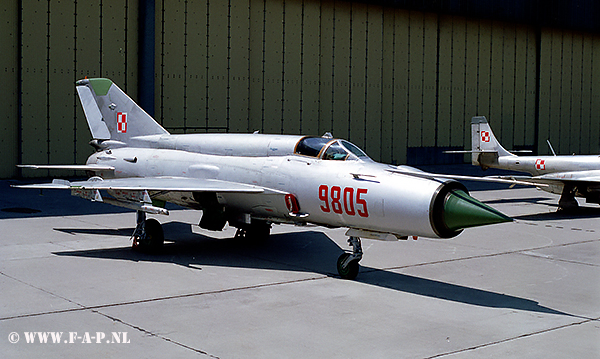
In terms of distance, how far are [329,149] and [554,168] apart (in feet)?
42.9

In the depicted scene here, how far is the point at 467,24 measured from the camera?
1463 inches

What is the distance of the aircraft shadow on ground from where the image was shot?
9.56 m

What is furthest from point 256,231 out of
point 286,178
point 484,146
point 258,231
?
point 484,146

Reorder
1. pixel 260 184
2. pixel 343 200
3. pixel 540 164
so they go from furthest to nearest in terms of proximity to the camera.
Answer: pixel 540 164 → pixel 260 184 → pixel 343 200

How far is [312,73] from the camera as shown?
31.0m

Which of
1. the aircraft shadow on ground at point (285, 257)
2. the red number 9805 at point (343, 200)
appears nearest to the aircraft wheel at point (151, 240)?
the aircraft shadow on ground at point (285, 257)

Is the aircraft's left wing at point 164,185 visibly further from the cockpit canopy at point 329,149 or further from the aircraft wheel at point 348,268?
the aircraft wheel at point 348,268

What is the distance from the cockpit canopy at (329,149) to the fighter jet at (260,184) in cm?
2

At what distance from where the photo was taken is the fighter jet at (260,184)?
955 centimetres

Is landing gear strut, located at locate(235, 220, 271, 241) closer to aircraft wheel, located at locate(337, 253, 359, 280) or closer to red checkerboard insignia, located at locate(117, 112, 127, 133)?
aircraft wheel, located at locate(337, 253, 359, 280)

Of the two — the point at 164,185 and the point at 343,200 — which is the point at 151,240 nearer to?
the point at 164,185

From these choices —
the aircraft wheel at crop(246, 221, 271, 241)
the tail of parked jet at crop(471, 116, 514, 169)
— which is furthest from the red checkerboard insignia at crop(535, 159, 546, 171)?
the aircraft wheel at crop(246, 221, 271, 241)

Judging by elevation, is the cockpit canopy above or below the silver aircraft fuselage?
above

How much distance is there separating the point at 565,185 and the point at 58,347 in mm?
17306
